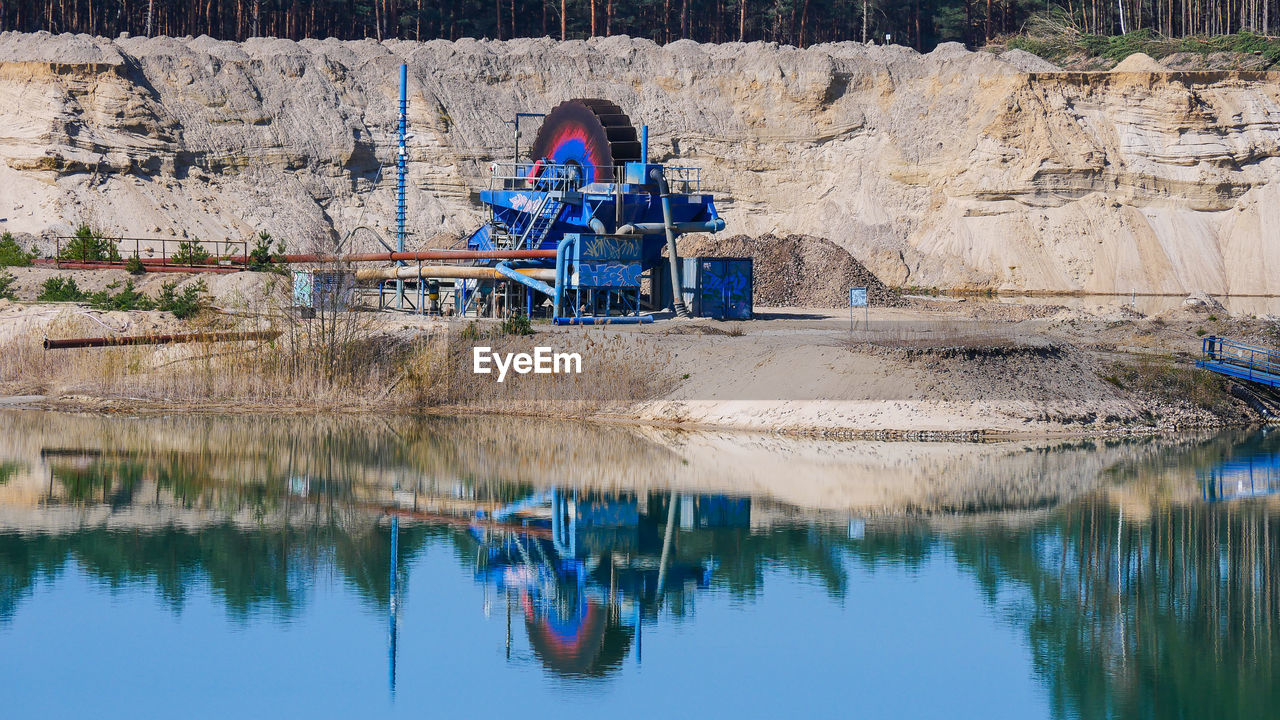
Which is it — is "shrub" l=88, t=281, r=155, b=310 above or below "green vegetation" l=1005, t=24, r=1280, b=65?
below

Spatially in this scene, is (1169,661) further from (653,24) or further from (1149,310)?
(653,24)

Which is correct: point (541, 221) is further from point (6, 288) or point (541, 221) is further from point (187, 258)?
point (6, 288)

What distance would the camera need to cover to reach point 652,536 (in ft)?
80.4

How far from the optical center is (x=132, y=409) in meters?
36.2

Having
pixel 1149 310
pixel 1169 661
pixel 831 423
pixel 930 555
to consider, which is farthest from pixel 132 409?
pixel 1149 310

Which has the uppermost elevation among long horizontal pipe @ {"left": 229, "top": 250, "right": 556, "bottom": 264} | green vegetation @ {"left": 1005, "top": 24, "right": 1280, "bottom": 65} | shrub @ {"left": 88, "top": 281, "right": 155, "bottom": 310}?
green vegetation @ {"left": 1005, "top": 24, "right": 1280, "bottom": 65}

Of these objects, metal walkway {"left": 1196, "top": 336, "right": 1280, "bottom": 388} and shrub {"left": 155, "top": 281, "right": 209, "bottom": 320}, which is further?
shrub {"left": 155, "top": 281, "right": 209, "bottom": 320}

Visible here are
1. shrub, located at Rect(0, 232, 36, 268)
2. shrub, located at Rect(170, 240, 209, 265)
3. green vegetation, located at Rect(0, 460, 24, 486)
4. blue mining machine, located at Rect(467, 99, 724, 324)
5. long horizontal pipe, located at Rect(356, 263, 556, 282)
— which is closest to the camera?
green vegetation, located at Rect(0, 460, 24, 486)

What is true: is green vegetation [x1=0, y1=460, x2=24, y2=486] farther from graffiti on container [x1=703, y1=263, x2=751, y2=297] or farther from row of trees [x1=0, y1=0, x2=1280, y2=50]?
row of trees [x1=0, y1=0, x2=1280, y2=50]

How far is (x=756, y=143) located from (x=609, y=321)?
36771 millimetres

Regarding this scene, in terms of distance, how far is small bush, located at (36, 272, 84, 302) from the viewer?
41.6 m

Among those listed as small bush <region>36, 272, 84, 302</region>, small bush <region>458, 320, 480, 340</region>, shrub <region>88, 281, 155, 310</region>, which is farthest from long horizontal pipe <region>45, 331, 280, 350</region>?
small bush <region>458, 320, 480, 340</region>

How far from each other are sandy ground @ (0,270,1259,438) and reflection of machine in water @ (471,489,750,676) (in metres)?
7.96

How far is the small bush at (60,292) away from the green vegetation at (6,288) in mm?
761
